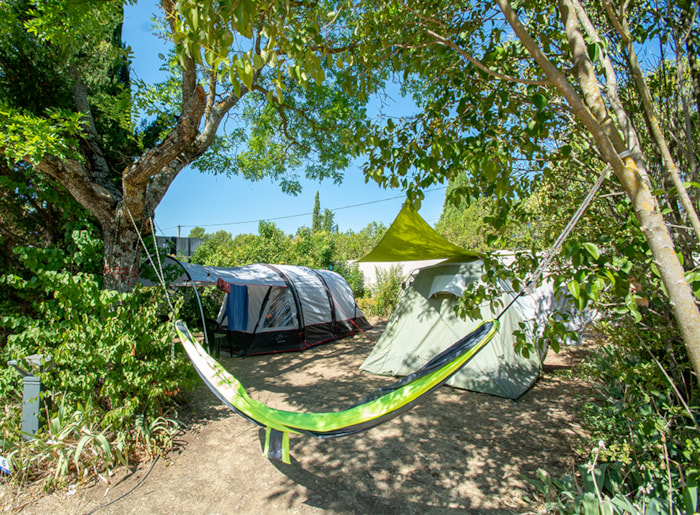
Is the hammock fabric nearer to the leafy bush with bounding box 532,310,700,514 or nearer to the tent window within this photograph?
the leafy bush with bounding box 532,310,700,514

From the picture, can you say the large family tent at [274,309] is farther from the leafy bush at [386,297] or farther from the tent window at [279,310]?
the leafy bush at [386,297]

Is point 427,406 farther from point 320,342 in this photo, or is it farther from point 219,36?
point 219,36

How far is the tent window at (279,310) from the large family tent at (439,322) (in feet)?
6.29

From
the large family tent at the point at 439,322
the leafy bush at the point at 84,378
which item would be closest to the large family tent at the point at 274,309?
the large family tent at the point at 439,322

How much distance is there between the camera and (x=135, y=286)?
319cm

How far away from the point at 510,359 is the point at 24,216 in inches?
205

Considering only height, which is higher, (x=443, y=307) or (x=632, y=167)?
(x=632, y=167)

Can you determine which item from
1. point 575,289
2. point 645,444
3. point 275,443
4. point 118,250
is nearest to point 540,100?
point 575,289

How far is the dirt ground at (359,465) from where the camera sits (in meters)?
2.21

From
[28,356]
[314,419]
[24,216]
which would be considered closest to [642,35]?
[314,419]

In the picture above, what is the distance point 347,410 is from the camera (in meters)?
2.10

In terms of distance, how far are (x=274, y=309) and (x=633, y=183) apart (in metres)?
5.68

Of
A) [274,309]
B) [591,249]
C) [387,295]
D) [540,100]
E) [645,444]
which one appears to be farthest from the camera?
[387,295]

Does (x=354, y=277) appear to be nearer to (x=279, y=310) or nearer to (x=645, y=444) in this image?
(x=279, y=310)
